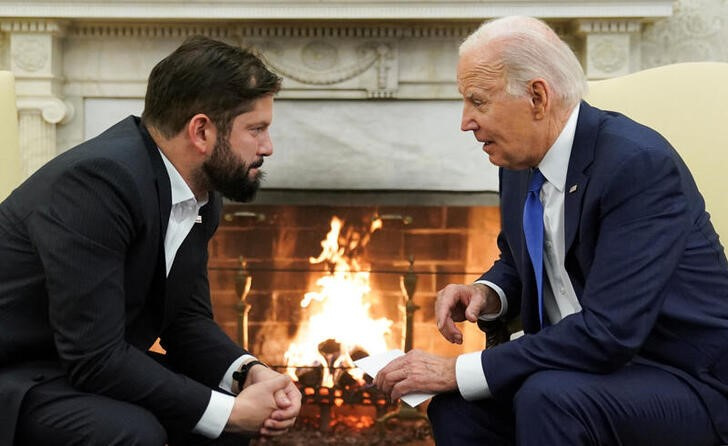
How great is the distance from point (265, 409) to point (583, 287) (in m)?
0.58

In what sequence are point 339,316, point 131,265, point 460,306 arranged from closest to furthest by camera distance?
1. point 131,265
2. point 460,306
3. point 339,316

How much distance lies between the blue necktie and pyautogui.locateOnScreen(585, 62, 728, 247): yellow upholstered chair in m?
0.55

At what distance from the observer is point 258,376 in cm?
167

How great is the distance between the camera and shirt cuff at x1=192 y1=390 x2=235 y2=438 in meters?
1.52

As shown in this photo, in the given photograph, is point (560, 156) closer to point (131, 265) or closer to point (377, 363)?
point (377, 363)

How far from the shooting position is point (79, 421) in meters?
1.41

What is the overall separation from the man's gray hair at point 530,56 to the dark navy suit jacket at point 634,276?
0.09m

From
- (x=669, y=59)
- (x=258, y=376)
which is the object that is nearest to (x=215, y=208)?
(x=258, y=376)

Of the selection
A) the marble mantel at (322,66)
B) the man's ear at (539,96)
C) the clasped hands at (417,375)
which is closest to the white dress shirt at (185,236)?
the clasped hands at (417,375)

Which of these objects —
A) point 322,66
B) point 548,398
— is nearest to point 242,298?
point 322,66

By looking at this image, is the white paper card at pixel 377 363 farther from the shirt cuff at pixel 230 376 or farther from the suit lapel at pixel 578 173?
the suit lapel at pixel 578 173

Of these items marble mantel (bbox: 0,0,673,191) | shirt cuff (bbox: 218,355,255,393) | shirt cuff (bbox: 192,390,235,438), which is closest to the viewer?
shirt cuff (bbox: 192,390,235,438)

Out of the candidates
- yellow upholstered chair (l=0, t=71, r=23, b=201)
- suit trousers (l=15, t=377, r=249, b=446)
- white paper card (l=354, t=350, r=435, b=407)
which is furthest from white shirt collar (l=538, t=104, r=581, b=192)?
yellow upholstered chair (l=0, t=71, r=23, b=201)

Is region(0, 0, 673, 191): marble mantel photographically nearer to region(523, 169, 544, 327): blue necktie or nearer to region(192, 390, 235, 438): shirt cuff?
region(523, 169, 544, 327): blue necktie
